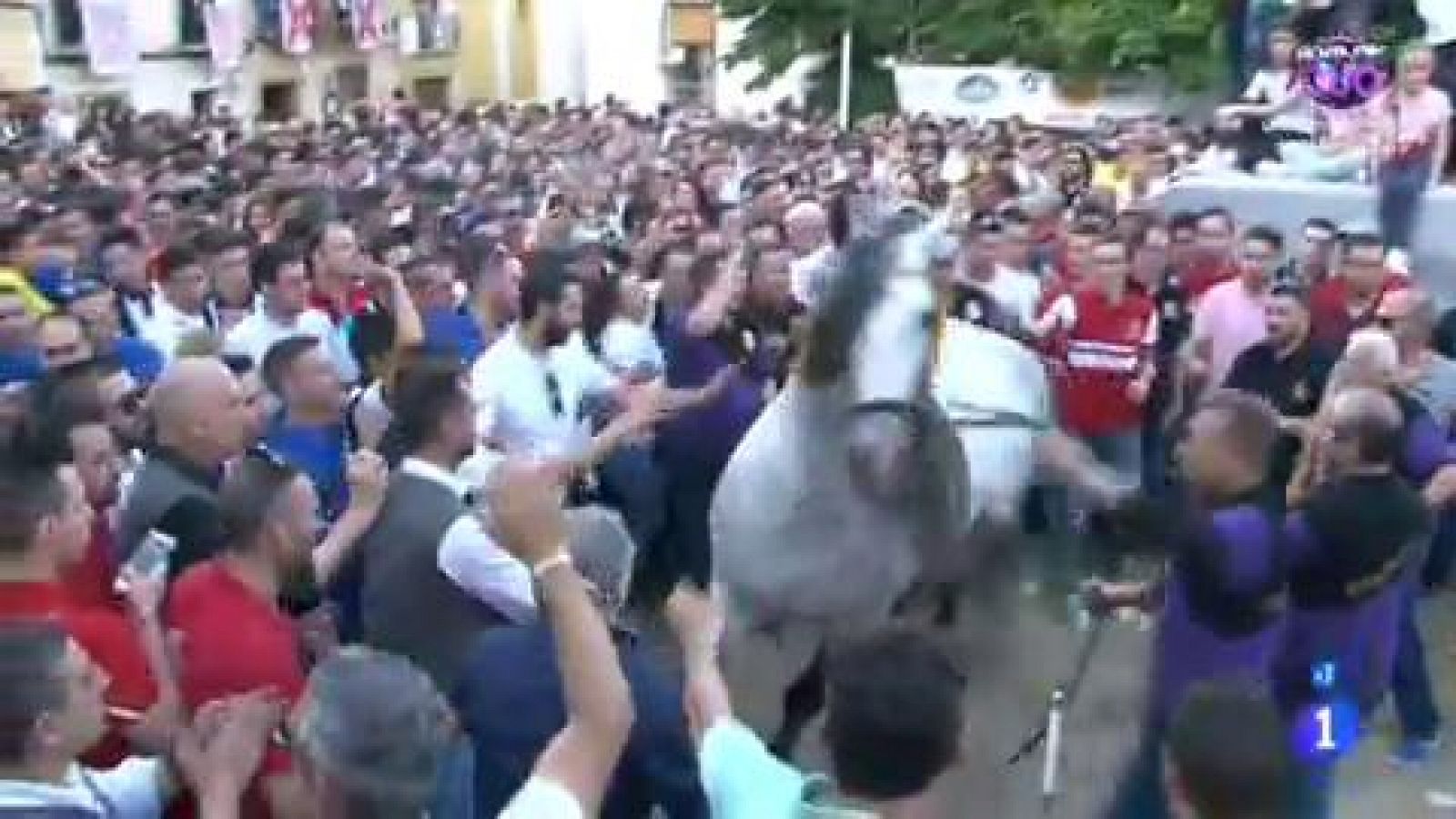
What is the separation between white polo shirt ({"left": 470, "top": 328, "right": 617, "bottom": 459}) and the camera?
26.5 ft

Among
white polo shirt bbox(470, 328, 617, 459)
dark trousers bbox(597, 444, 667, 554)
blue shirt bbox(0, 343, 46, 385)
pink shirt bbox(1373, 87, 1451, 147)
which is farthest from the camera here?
pink shirt bbox(1373, 87, 1451, 147)

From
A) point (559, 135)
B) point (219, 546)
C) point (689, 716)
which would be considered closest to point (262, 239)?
point (219, 546)

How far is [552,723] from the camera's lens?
465 centimetres

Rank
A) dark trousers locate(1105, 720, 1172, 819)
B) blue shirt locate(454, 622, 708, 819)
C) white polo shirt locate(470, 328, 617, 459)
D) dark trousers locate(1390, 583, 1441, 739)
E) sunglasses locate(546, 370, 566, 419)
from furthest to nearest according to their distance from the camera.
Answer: dark trousers locate(1390, 583, 1441, 739) → sunglasses locate(546, 370, 566, 419) → white polo shirt locate(470, 328, 617, 459) → dark trousers locate(1105, 720, 1172, 819) → blue shirt locate(454, 622, 708, 819)

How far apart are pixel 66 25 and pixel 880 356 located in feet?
91.5

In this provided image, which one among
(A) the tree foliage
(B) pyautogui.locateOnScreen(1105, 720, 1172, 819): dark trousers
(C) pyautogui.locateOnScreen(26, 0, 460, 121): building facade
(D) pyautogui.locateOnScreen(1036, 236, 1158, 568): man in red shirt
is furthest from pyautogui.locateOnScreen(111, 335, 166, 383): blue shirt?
(A) the tree foliage

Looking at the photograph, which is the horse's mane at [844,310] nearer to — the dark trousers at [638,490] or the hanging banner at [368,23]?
the dark trousers at [638,490]

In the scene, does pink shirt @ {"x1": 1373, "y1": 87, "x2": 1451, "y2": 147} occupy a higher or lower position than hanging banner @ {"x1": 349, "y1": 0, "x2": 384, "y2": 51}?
higher

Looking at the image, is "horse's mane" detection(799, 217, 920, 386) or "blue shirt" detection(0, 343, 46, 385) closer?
"horse's mane" detection(799, 217, 920, 386)

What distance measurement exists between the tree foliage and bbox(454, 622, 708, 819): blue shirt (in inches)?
1175

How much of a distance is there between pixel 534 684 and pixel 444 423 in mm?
1475

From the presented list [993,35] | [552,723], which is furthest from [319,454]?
[993,35]

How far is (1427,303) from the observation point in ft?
33.1

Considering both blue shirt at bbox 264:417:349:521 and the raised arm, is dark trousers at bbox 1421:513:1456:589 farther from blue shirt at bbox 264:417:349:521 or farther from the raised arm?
the raised arm
